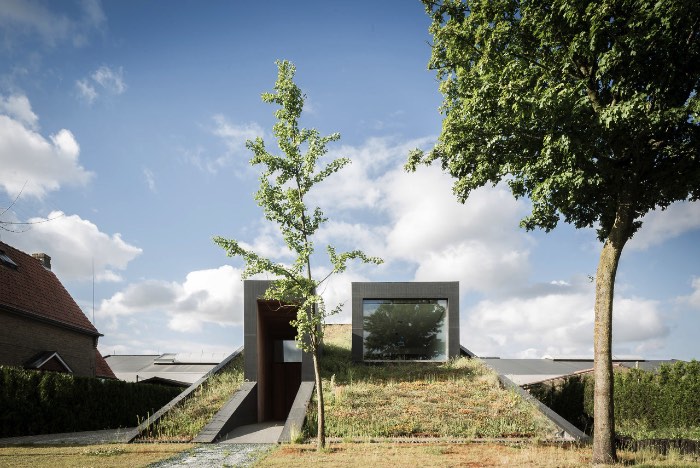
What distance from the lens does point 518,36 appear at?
12617mm

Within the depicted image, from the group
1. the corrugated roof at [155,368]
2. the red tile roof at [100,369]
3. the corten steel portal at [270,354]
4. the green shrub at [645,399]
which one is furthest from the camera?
the corrugated roof at [155,368]

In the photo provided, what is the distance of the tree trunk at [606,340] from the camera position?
11.5 metres

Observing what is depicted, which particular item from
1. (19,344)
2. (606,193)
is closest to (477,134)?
(606,193)

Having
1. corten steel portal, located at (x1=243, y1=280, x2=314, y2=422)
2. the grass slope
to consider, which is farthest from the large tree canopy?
corten steel portal, located at (x1=243, y1=280, x2=314, y2=422)

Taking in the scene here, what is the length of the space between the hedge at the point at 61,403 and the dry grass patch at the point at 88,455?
12.9ft

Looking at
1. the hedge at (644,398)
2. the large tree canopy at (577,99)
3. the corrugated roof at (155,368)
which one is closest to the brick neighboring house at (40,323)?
the corrugated roof at (155,368)

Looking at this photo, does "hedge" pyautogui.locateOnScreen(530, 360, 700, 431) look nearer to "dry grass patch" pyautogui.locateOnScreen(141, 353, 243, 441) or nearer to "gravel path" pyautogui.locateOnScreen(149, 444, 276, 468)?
"dry grass patch" pyautogui.locateOnScreen(141, 353, 243, 441)

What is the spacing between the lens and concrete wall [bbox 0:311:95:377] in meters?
23.1

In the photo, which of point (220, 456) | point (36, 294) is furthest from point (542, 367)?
point (36, 294)

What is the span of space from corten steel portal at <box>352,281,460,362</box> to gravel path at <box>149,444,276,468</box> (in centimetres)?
1069

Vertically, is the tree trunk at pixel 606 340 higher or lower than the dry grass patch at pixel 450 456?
higher

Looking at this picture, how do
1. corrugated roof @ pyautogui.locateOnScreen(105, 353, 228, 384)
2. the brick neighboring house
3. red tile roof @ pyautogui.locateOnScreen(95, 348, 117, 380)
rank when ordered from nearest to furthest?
the brick neighboring house, red tile roof @ pyautogui.locateOnScreen(95, 348, 117, 380), corrugated roof @ pyautogui.locateOnScreen(105, 353, 228, 384)

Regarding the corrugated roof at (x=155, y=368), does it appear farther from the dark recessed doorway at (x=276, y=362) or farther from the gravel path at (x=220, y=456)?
the gravel path at (x=220, y=456)

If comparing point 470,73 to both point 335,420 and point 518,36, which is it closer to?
point 518,36
